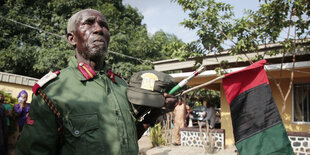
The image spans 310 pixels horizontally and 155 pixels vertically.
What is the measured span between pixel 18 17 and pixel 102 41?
15.0 meters

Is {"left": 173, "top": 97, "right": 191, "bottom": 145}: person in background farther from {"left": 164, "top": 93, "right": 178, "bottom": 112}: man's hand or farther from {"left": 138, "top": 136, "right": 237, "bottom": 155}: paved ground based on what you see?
{"left": 164, "top": 93, "right": 178, "bottom": 112}: man's hand

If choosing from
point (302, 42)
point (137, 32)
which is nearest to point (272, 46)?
point (302, 42)

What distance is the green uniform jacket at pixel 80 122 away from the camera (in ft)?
4.81

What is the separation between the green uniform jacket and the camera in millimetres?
1465

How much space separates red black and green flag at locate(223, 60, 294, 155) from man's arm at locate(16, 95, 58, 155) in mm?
1822

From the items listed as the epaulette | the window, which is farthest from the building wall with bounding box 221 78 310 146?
the epaulette

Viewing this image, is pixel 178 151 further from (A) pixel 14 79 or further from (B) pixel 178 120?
(A) pixel 14 79

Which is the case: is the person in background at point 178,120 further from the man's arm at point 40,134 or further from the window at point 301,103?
the man's arm at point 40,134

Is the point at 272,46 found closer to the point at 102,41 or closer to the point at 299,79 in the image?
the point at 299,79

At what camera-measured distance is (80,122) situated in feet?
4.95

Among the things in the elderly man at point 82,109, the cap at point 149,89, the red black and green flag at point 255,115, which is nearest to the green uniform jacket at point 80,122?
the elderly man at point 82,109

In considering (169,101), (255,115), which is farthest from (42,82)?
(255,115)

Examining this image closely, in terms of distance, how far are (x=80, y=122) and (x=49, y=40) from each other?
14702 mm

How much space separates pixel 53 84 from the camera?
159 centimetres
